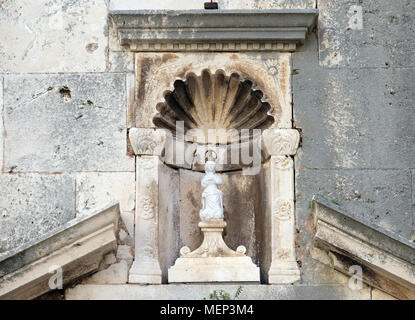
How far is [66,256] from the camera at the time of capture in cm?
765

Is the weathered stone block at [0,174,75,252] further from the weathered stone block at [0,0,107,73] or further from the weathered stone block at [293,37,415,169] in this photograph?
the weathered stone block at [293,37,415,169]

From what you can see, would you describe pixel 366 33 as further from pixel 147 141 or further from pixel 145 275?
pixel 145 275

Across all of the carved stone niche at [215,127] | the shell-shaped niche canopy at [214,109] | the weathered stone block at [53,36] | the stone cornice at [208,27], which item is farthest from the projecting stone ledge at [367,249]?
the weathered stone block at [53,36]

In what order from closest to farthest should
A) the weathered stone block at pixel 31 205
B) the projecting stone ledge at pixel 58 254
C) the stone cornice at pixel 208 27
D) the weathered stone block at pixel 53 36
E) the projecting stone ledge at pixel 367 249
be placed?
the projecting stone ledge at pixel 58 254 → the projecting stone ledge at pixel 367 249 → the weathered stone block at pixel 31 205 → the stone cornice at pixel 208 27 → the weathered stone block at pixel 53 36

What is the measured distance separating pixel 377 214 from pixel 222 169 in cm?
152

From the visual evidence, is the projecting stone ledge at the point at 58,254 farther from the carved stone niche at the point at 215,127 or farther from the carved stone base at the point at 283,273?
the carved stone base at the point at 283,273

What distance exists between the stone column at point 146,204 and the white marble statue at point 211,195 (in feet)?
1.39

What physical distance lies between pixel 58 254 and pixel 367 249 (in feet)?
8.21

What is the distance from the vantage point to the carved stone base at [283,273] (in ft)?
26.5

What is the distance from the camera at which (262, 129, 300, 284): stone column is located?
8.11 m

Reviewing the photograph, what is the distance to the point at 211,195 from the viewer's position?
8281 mm

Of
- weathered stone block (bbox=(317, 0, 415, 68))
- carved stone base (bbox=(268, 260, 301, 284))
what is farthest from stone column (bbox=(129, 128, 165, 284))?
weathered stone block (bbox=(317, 0, 415, 68))
